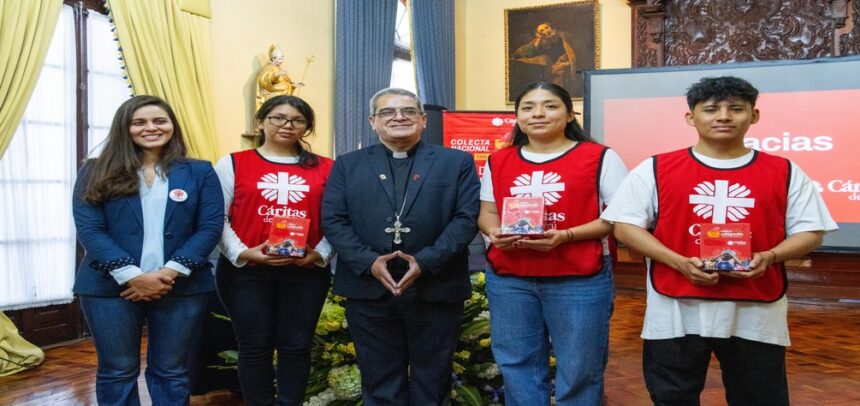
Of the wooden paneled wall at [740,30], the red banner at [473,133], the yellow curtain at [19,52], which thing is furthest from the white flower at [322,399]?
the wooden paneled wall at [740,30]

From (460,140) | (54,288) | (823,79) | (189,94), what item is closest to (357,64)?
(460,140)

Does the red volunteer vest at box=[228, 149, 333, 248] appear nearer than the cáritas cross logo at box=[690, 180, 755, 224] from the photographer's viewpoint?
No

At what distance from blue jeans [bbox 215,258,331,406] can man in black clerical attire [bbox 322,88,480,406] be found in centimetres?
23

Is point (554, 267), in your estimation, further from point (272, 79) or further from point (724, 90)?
point (272, 79)

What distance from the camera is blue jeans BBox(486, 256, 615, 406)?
2.07 meters

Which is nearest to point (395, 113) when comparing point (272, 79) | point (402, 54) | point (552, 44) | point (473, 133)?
point (272, 79)

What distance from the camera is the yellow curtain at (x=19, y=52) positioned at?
396 cm

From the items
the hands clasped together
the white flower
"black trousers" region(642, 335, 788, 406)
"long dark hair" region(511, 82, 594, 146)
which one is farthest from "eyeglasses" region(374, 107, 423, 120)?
the white flower

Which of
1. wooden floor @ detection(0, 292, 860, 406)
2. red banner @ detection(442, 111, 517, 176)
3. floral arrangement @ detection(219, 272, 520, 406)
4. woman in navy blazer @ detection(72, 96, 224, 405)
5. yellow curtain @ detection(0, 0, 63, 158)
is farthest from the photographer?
red banner @ detection(442, 111, 517, 176)

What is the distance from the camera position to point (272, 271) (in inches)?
96.1

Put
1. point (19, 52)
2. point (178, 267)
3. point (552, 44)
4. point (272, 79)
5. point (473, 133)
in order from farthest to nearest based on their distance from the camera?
point (552, 44), point (473, 133), point (272, 79), point (19, 52), point (178, 267)

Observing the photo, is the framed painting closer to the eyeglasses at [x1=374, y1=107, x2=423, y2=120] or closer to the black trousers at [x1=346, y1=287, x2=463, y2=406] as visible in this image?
the eyeglasses at [x1=374, y1=107, x2=423, y2=120]

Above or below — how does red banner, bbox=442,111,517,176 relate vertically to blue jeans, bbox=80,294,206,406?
above

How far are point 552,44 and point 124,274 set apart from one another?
6.68 m
